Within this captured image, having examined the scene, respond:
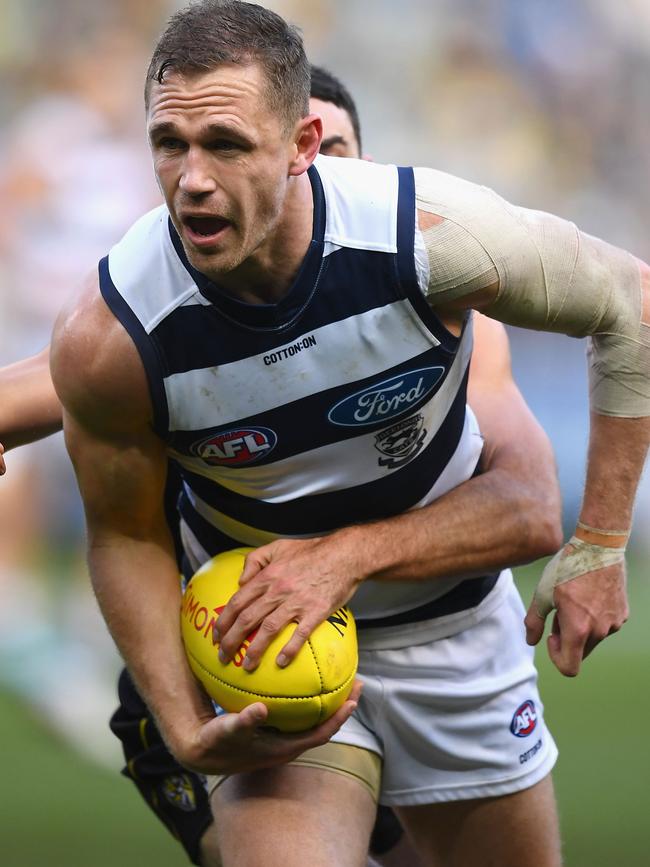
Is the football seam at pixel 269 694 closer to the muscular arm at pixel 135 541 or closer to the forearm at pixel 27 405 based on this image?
the muscular arm at pixel 135 541

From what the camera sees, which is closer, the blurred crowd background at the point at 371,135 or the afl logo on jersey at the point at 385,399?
the afl logo on jersey at the point at 385,399

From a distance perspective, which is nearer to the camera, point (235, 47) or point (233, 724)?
point (235, 47)

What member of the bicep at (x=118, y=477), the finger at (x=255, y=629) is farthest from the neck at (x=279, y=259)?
the finger at (x=255, y=629)

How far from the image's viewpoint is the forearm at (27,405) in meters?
3.59

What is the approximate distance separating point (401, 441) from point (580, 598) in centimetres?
56

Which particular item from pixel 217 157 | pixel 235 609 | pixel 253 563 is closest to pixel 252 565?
pixel 253 563

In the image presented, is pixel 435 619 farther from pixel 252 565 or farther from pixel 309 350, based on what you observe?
pixel 309 350

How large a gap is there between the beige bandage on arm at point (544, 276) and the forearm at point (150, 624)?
945 millimetres

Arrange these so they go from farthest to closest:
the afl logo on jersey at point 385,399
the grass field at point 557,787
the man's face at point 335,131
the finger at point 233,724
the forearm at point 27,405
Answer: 1. the grass field at point 557,787
2. the man's face at point 335,131
3. the forearm at point 27,405
4. the afl logo on jersey at point 385,399
5. the finger at point 233,724

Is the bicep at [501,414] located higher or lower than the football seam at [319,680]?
higher

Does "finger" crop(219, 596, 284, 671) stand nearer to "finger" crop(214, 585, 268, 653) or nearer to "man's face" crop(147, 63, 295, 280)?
"finger" crop(214, 585, 268, 653)

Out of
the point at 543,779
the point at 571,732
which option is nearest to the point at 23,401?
the point at 543,779

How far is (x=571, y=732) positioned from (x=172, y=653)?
3965 millimetres

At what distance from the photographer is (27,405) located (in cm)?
361
